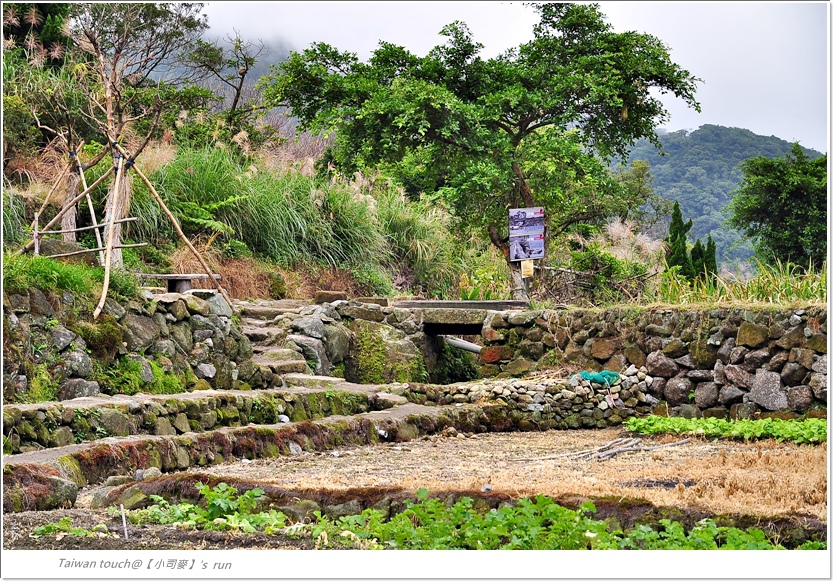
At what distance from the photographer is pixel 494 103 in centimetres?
1342

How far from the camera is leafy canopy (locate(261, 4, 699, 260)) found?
13336mm

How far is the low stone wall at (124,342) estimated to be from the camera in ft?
23.6

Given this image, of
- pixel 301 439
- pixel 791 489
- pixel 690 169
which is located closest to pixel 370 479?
pixel 301 439

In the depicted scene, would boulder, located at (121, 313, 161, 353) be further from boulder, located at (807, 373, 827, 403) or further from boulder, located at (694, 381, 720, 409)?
boulder, located at (807, 373, 827, 403)

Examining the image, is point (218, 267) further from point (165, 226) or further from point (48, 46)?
point (48, 46)

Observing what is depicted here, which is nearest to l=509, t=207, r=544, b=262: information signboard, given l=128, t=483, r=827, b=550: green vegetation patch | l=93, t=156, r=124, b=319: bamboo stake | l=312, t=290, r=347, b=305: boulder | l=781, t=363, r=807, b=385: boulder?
l=312, t=290, r=347, b=305: boulder

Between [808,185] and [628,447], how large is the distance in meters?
12.3

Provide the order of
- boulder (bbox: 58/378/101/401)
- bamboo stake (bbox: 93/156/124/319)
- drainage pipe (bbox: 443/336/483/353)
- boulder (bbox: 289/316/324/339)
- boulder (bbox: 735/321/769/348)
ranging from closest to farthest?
boulder (bbox: 58/378/101/401) < bamboo stake (bbox: 93/156/124/319) < boulder (bbox: 735/321/769/348) < boulder (bbox: 289/316/324/339) < drainage pipe (bbox: 443/336/483/353)

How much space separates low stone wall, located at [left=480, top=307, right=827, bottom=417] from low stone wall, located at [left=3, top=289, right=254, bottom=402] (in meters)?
A: 3.62

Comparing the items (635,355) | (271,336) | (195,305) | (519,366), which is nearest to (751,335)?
(635,355)

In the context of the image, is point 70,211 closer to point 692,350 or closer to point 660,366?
point 660,366

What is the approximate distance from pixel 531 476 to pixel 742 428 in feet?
10.3

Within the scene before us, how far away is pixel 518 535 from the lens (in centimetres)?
375

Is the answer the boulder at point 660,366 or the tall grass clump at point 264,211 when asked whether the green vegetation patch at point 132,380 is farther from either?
the boulder at point 660,366
